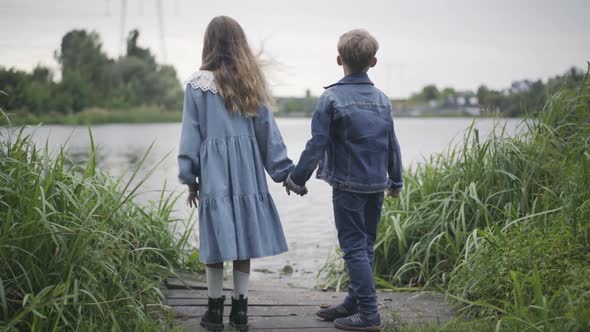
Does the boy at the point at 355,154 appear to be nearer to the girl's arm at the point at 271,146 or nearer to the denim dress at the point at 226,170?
the girl's arm at the point at 271,146

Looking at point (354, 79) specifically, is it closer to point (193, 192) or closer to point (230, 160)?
point (230, 160)

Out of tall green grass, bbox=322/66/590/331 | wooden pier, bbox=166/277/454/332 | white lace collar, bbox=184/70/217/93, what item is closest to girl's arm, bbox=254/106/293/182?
white lace collar, bbox=184/70/217/93

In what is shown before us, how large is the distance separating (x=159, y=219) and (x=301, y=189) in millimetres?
1669

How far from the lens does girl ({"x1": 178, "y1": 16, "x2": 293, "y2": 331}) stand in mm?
3049

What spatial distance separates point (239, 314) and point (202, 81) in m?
1.25

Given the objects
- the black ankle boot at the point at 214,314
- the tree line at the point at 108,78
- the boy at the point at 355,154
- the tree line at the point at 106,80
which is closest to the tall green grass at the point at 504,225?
the boy at the point at 355,154

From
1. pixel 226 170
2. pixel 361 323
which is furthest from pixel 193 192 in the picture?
pixel 361 323

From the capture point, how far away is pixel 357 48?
3027 mm

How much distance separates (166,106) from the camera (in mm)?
24719

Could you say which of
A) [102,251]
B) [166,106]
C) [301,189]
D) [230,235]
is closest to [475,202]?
[301,189]

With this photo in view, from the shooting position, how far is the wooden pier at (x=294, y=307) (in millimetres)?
3137

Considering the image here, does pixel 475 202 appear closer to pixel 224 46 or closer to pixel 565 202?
pixel 565 202

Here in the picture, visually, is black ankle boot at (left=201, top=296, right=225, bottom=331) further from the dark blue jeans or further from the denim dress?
the dark blue jeans

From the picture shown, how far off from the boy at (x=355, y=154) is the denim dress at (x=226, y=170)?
0.67ft
